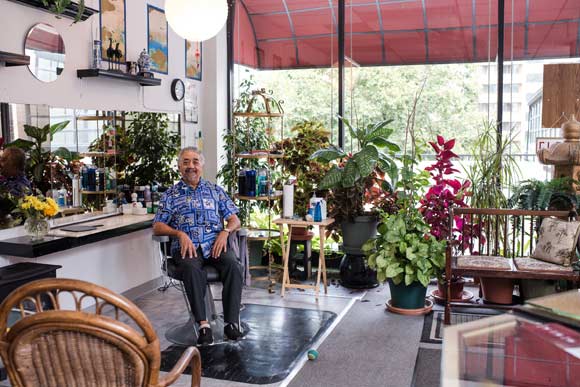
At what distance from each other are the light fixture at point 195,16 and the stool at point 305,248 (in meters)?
2.31

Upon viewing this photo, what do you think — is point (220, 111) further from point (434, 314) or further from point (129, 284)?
point (434, 314)

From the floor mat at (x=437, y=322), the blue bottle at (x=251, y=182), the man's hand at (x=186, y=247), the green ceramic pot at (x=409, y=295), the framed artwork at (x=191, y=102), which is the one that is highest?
the framed artwork at (x=191, y=102)

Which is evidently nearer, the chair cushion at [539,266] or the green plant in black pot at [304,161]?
the chair cushion at [539,266]

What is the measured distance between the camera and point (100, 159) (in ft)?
15.2

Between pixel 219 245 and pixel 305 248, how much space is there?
58.7 inches

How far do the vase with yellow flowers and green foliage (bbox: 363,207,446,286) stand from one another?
2300 millimetres

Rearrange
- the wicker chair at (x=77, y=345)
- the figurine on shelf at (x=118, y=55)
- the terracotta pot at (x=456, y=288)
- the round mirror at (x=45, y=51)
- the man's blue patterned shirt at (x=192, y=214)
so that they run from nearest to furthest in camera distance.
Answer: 1. the wicker chair at (x=77, y=345)
2. the round mirror at (x=45, y=51)
3. the man's blue patterned shirt at (x=192, y=214)
4. the figurine on shelf at (x=118, y=55)
5. the terracotta pot at (x=456, y=288)

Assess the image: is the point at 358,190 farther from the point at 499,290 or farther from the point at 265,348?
the point at 265,348

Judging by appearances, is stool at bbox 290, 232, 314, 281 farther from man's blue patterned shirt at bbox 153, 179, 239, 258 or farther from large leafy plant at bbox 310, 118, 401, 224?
man's blue patterned shirt at bbox 153, 179, 239, 258

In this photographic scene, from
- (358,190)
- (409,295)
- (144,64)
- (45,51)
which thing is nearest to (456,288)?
(409,295)

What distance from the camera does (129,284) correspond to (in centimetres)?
489

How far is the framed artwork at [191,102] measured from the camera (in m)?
5.68

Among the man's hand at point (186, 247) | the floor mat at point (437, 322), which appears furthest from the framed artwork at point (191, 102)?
the floor mat at point (437, 322)

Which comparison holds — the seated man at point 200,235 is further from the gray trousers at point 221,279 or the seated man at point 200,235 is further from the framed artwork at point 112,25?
the framed artwork at point 112,25
